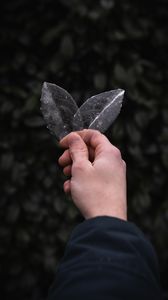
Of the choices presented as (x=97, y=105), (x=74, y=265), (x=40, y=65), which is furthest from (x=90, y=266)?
(x=40, y=65)

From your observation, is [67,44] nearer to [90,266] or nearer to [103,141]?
[103,141]

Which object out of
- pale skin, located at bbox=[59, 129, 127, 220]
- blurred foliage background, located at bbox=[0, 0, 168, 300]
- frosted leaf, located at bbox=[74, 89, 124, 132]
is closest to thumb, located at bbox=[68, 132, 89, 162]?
pale skin, located at bbox=[59, 129, 127, 220]

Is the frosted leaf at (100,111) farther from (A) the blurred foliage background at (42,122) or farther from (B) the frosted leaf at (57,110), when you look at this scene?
(A) the blurred foliage background at (42,122)

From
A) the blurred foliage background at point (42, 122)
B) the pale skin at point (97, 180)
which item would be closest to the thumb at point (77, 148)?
the pale skin at point (97, 180)

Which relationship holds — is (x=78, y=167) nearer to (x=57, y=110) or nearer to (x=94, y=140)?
(x=94, y=140)

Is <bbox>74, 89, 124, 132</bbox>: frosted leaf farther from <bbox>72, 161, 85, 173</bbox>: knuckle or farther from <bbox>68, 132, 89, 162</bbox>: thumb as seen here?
<bbox>72, 161, 85, 173</bbox>: knuckle

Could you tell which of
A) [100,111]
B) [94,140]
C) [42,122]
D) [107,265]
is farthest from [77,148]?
[42,122]
